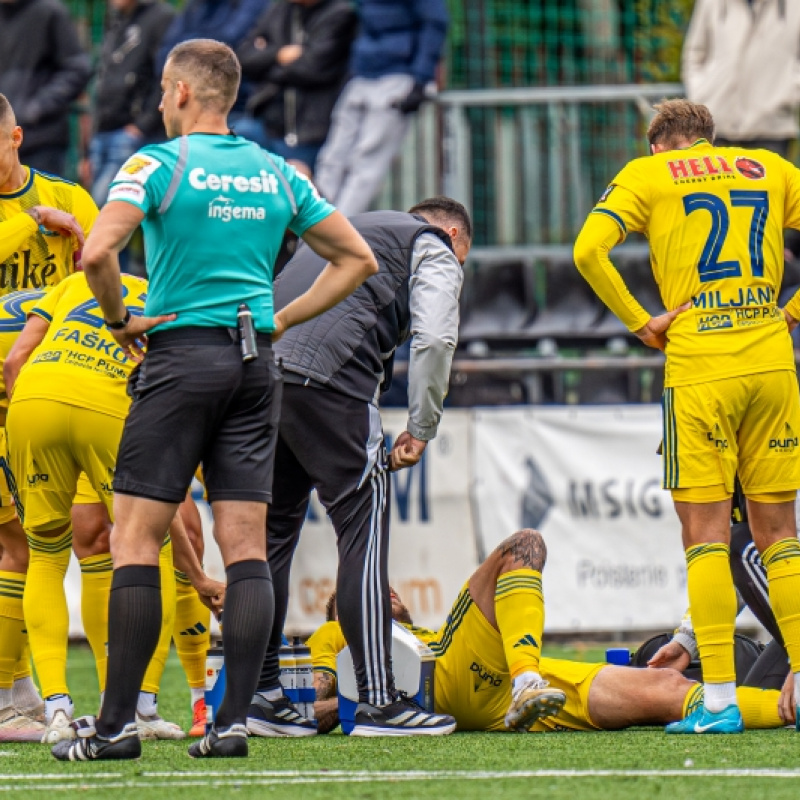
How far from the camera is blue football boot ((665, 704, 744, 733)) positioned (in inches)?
220

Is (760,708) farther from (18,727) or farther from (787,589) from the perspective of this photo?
(18,727)

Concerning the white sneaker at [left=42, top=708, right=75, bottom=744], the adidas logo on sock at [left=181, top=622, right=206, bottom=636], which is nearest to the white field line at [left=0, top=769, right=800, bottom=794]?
the white sneaker at [left=42, top=708, right=75, bottom=744]

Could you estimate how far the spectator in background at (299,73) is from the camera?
11.3m

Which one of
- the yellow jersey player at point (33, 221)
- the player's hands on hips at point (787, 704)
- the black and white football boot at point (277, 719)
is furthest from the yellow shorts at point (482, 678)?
the yellow jersey player at point (33, 221)

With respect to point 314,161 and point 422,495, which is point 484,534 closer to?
point 422,495

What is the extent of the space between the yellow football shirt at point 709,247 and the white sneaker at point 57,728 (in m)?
2.35

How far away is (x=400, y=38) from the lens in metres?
11.1

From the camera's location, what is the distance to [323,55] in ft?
37.1

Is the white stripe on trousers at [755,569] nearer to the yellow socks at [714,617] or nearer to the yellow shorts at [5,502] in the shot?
the yellow socks at [714,617]

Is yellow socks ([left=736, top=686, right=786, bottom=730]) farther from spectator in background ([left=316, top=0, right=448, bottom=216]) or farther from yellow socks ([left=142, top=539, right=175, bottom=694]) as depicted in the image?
spectator in background ([left=316, top=0, right=448, bottom=216])

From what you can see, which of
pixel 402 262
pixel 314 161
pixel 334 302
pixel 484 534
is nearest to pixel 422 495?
pixel 484 534

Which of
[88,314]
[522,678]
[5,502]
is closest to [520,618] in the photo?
[522,678]

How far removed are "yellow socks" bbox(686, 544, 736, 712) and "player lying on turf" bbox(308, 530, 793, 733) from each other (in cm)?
17

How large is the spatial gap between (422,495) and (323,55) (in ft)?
10.1
